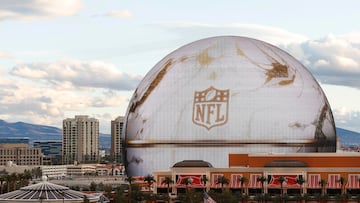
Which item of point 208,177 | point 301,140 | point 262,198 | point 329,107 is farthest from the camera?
point 329,107

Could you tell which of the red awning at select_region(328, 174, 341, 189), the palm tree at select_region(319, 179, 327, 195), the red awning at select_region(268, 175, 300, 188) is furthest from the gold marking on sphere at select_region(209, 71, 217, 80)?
the palm tree at select_region(319, 179, 327, 195)

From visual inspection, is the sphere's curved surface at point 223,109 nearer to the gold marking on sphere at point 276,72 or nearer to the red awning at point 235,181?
the gold marking on sphere at point 276,72

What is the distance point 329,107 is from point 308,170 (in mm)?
20307

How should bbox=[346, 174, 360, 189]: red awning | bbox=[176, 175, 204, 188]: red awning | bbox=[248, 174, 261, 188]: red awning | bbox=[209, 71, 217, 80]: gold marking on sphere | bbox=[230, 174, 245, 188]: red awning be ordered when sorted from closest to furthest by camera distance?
bbox=[346, 174, 360, 189]: red awning
bbox=[248, 174, 261, 188]: red awning
bbox=[230, 174, 245, 188]: red awning
bbox=[176, 175, 204, 188]: red awning
bbox=[209, 71, 217, 80]: gold marking on sphere

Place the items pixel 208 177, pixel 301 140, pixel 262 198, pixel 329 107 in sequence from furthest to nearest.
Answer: pixel 329 107 < pixel 301 140 < pixel 208 177 < pixel 262 198

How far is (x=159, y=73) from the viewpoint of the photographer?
100938 mm

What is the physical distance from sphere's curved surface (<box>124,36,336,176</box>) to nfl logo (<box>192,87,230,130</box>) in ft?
0.29

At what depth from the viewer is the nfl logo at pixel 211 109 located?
96.1 meters

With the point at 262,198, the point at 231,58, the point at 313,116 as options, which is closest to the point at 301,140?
the point at 313,116

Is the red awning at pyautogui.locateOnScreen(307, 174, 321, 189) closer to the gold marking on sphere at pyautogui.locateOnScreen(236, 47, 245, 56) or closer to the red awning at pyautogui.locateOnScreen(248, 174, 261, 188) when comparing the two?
the red awning at pyautogui.locateOnScreen(248, 174, 261, 188)

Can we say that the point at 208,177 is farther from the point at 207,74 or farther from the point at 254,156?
the point at 207,74

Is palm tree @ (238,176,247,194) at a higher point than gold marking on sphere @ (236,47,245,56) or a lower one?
lower

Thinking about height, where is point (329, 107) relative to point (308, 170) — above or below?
above

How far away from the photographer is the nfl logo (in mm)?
96062
